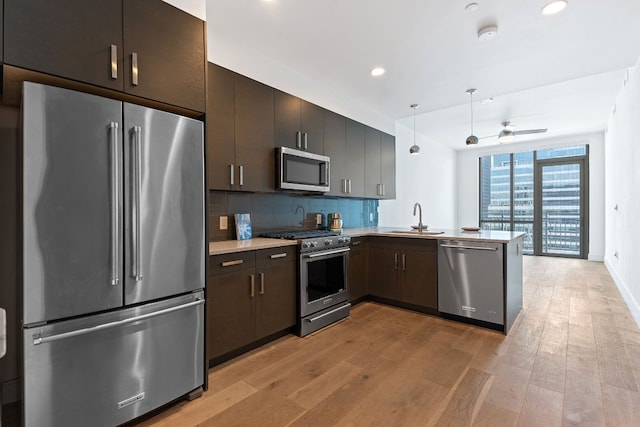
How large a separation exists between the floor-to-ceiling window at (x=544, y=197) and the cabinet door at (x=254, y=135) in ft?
22.2

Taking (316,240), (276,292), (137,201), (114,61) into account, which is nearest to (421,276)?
(316,240)

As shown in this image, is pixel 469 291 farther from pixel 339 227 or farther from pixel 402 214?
pixel 402 214

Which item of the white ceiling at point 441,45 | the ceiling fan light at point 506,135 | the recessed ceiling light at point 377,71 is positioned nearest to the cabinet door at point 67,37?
the white ceiling at point 441,45

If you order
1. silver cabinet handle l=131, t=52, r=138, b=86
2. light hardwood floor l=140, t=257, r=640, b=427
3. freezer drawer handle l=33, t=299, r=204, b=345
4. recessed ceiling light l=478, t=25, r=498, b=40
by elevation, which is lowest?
light hardwood floor l=140, t=257, r=640, b=427

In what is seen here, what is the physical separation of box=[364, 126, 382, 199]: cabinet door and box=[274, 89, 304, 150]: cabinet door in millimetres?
1319

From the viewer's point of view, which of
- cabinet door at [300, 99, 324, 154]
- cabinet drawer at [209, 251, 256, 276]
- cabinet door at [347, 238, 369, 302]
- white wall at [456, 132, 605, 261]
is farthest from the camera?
white wall at [456, 132, 605, 261]

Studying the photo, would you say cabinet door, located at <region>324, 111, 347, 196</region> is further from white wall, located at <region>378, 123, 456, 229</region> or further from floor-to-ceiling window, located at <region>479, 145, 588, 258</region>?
floor-to-ceiling window, located at <region>479, 145, 588, 258</region>

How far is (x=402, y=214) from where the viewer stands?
5945 mm

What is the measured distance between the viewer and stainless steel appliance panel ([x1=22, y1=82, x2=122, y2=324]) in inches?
54.2

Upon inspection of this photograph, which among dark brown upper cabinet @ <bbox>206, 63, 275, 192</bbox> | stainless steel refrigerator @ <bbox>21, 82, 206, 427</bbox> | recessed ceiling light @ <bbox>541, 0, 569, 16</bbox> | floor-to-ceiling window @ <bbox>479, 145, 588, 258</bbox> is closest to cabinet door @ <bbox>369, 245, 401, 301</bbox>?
dark brown upper cabinet @ <bbox>206, 63, 275, 192</bbox>

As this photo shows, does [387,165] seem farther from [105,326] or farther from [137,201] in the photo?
[105,326]

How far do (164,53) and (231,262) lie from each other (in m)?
1.41

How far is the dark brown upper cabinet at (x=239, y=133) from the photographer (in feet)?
8.35

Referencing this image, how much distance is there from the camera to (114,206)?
5.18ft
